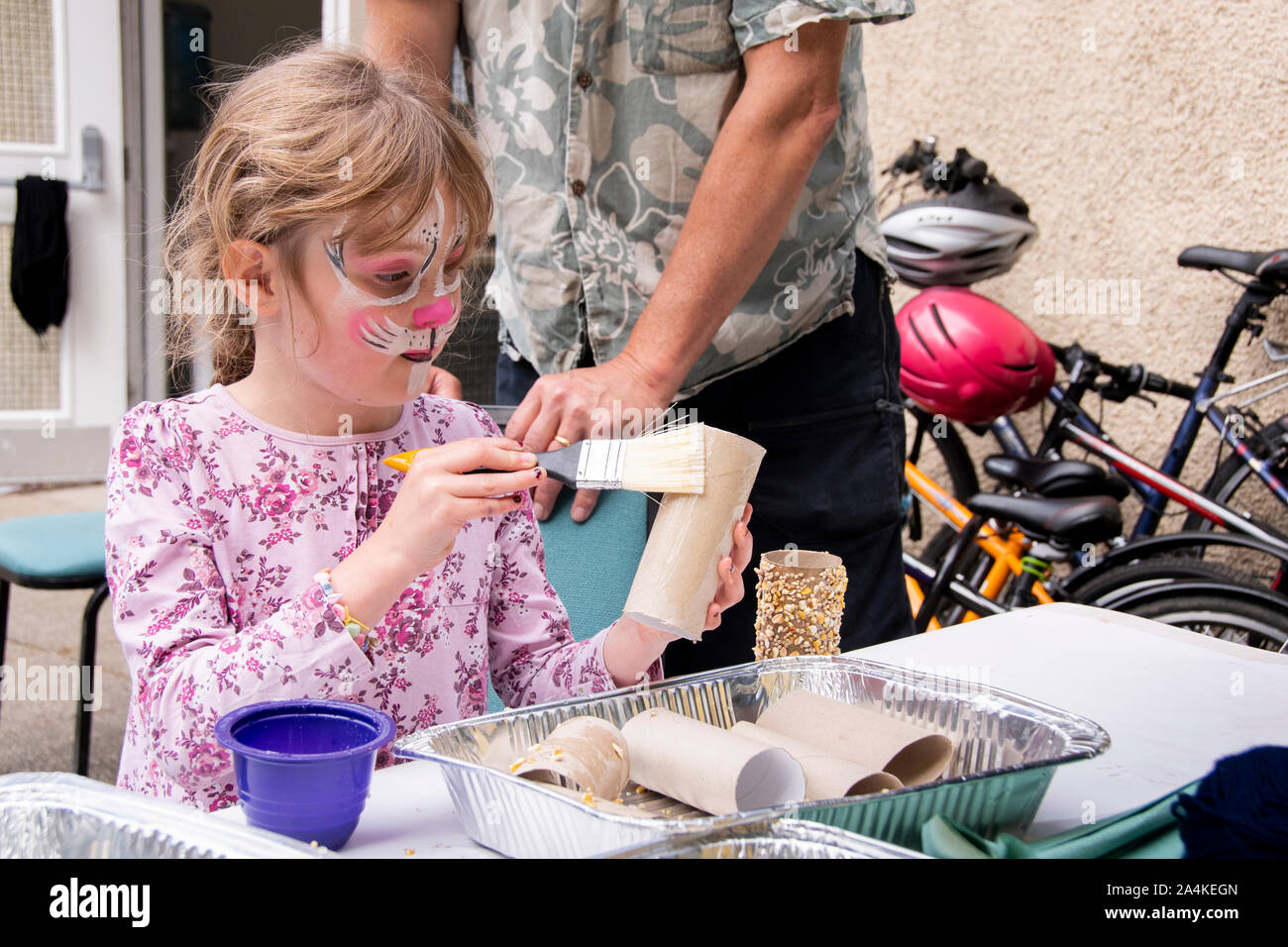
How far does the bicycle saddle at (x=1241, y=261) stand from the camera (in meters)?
2.71

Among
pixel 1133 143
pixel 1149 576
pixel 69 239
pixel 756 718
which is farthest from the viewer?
pixel 69 239

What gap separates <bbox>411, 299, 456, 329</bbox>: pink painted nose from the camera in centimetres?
130

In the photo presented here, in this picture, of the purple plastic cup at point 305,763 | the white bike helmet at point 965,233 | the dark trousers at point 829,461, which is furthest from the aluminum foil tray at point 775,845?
the white bike helmet at point 965,233

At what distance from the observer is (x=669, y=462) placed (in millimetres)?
1093

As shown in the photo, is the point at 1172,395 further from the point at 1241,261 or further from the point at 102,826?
the point at 102,826

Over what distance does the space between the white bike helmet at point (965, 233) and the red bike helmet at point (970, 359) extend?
124mm

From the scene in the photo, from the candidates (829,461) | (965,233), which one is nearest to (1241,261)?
(965,233)

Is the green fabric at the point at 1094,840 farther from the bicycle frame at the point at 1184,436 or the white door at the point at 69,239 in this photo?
the white door at the point at 69,239

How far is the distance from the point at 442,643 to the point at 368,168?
22.8 inches

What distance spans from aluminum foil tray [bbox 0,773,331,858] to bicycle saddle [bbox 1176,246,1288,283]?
271cm

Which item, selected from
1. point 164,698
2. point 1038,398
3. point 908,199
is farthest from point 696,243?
point 908,199

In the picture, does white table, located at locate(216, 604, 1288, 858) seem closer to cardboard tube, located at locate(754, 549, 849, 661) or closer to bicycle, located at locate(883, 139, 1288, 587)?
cardboard tube, located at locate(754, 549, 849, 661)

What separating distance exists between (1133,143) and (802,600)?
99.1 inches

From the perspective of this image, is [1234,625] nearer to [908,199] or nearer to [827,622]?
[827,622]
